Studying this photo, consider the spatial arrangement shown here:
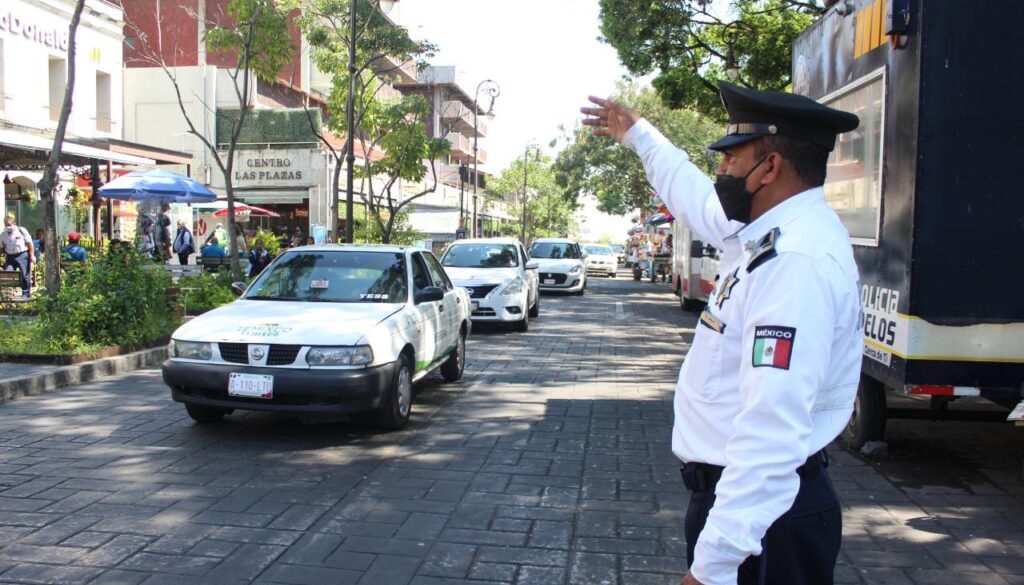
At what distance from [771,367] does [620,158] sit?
145 feet

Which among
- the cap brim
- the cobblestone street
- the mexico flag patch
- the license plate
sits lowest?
the cobblestone street

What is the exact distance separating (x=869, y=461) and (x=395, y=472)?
3.48 meters

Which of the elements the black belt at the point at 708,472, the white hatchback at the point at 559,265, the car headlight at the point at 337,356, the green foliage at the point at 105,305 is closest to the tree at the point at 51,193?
the green foliage at the point at 105,305

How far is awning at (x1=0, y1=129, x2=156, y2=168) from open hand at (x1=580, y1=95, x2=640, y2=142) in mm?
13883

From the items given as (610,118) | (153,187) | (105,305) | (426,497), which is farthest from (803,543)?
(153,187)

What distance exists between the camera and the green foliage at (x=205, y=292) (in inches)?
519

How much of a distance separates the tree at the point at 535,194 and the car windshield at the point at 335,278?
52.4m

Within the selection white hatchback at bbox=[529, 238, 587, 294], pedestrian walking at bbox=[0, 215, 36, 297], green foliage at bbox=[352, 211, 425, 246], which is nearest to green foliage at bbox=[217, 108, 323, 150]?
green foliage at bbox=[352, 211, 425, 246]

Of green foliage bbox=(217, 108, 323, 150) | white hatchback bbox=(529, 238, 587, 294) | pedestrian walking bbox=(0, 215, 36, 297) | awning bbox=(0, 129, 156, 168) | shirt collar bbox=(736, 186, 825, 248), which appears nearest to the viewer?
shirt collar bbox=(736, 186, 825, 248)

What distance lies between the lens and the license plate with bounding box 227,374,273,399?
603cm

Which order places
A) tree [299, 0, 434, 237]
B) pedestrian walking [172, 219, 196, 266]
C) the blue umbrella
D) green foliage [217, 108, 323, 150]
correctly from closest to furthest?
the blue umbrella < tree [299, 0, 434, 237] < pedestrian walking [172, 219, 196, 266] < green foliage [217, 108, 323, 150]

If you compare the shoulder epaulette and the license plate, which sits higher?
the shoulder epaulette

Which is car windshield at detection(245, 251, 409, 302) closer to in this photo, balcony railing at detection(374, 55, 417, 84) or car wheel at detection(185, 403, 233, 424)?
car wheel at detection(185, 403, 233, 424)

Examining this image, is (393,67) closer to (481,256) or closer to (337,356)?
(481,256)
